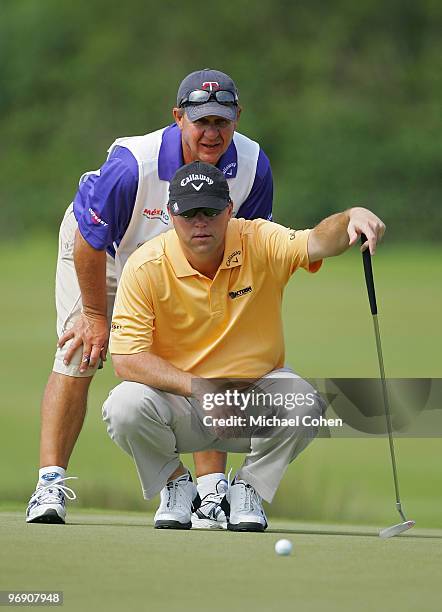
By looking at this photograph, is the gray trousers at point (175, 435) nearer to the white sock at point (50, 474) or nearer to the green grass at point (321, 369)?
the white sock at point (50, 474)

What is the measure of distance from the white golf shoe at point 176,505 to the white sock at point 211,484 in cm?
20

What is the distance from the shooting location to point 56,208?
31.0 meters

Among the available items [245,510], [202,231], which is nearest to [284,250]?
[202,231]

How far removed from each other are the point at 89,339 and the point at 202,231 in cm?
85

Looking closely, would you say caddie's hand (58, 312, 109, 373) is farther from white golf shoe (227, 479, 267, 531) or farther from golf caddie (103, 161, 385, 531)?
white golf shoe (227, 479, 267, 531)

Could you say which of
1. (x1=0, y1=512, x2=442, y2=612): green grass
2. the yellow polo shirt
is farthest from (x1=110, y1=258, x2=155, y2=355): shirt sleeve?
(x1=0, y1=512, x2=442, y2=612): green grass

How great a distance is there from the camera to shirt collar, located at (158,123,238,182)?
6.41m

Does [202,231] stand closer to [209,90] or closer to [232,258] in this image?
[232,258]

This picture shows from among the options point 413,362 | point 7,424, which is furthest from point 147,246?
point 413,362

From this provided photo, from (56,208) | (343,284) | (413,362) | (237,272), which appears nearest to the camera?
(237,272)

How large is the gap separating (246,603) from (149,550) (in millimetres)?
1009

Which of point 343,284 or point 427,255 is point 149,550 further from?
point 427,255

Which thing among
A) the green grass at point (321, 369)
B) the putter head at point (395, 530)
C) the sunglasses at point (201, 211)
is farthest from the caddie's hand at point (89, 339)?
the green grass at point (321, 369)

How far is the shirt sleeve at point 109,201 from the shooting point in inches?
251
